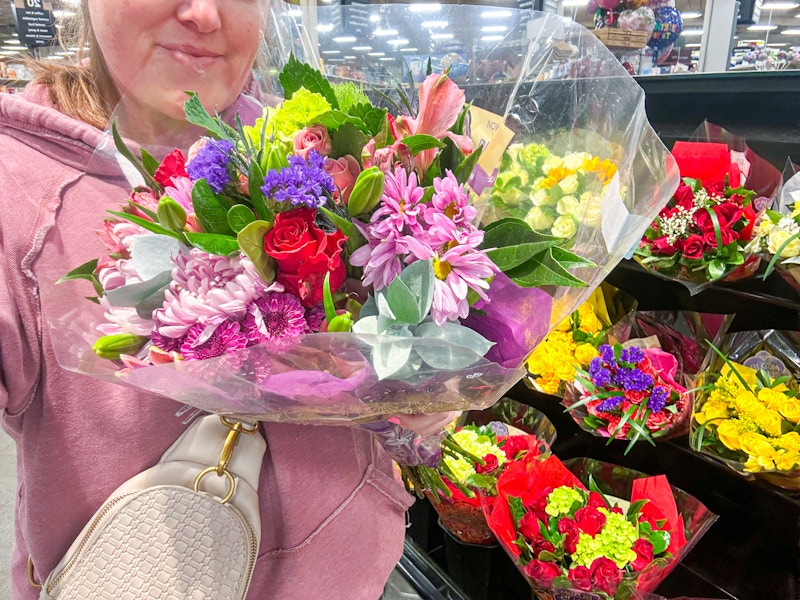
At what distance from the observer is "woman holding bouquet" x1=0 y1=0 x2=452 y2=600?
0.80 metres

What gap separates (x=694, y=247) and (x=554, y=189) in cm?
91

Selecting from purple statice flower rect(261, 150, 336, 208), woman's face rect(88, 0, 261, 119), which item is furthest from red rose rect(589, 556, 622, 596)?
woman's face rect(88, 0, 261, 119)

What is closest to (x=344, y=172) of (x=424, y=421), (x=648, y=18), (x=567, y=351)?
(x=424, y=421)

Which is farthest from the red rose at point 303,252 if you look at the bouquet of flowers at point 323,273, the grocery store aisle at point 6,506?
the grocery store aisle at point 6,506

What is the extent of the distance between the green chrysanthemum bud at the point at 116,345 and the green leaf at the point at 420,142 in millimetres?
387

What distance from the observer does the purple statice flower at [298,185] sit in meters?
0.61

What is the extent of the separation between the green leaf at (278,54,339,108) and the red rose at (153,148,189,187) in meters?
0.19

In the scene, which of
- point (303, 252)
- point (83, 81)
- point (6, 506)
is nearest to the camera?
point (303, 252)

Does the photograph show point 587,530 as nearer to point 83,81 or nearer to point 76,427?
point 76,427

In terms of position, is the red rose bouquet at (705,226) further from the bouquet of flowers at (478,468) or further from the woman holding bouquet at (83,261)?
the woman holding bouquet at (83,261)

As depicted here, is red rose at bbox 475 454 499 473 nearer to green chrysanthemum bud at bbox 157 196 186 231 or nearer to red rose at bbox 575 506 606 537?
red rose at bbox 575 506 606 537

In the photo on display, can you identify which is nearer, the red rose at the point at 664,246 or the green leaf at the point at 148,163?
the green leaf at the point at 148,163

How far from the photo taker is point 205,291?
64 centimetres

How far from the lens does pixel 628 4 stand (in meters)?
2.55
